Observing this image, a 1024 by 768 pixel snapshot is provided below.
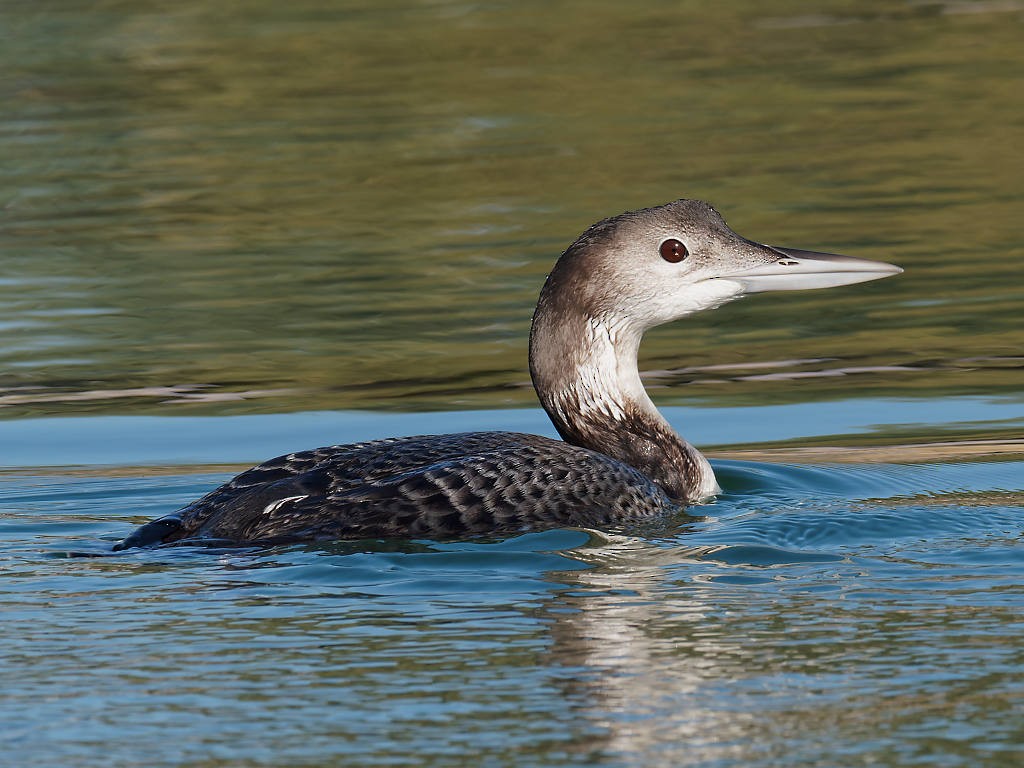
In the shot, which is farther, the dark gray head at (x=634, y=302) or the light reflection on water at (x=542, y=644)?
the dark gray head at (x=634, y=302)

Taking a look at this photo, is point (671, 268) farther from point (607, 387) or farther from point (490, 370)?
point (490, 370)

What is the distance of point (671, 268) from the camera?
269 inches

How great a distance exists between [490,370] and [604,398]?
247 cm

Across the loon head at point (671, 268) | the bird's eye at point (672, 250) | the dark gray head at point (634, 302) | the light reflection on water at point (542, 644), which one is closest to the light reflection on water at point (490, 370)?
the light reflection on water at point (542, 644)

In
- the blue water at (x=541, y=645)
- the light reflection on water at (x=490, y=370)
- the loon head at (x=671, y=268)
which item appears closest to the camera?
the blue water at (x=541, y=645)

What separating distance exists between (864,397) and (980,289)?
1755 mm

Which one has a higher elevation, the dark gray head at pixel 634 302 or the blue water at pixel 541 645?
the dark gray head at pixel 634 302

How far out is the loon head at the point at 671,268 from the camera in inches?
266

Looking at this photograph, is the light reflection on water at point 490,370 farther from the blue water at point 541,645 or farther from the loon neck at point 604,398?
the loon neck at point 604,398

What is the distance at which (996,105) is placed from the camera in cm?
1526

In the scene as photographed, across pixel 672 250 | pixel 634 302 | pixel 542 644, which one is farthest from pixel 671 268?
pixel 542 644

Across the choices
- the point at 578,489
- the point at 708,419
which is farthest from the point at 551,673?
the point at 708,419

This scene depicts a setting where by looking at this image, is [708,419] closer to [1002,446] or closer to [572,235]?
[1002,446]

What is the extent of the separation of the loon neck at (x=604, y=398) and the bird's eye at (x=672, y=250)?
0.89 ft
